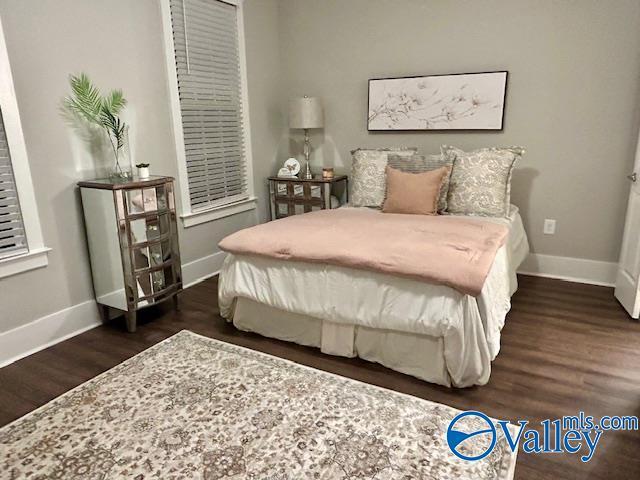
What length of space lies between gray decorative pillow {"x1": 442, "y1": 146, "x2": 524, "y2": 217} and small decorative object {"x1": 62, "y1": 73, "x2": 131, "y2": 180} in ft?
→ 7.75

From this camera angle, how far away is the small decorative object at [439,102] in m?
3.68

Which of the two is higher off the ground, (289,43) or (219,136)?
(289,43)

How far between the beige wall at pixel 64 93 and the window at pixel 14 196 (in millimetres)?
A: 58

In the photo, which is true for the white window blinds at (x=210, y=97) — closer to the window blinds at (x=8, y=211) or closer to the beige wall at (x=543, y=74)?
the beige wall at (x=543, y=74)

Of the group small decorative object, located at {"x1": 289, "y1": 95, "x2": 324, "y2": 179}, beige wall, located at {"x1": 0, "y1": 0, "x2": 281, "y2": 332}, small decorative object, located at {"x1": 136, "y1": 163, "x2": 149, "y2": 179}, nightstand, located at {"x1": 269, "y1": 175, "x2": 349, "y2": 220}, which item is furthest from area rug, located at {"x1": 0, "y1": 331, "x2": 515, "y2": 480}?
small decorative object, located at {"x1": 289, "y1": 95, "x2": 324, "y2": 179}

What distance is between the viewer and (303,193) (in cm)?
432

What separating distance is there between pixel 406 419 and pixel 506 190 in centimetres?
203

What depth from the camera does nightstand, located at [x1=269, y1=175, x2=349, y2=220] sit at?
421 centimetres

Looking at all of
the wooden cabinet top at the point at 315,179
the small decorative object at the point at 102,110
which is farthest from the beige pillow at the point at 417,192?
the small decorative object at the point at 102,110

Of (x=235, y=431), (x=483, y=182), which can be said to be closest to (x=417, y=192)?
(x=483, y=182)

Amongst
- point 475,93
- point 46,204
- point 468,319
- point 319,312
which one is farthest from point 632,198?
point 46,204

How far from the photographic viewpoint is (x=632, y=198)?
3123mm

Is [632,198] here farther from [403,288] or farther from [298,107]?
[298,107]

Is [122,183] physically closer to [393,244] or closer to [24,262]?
[24,262]
